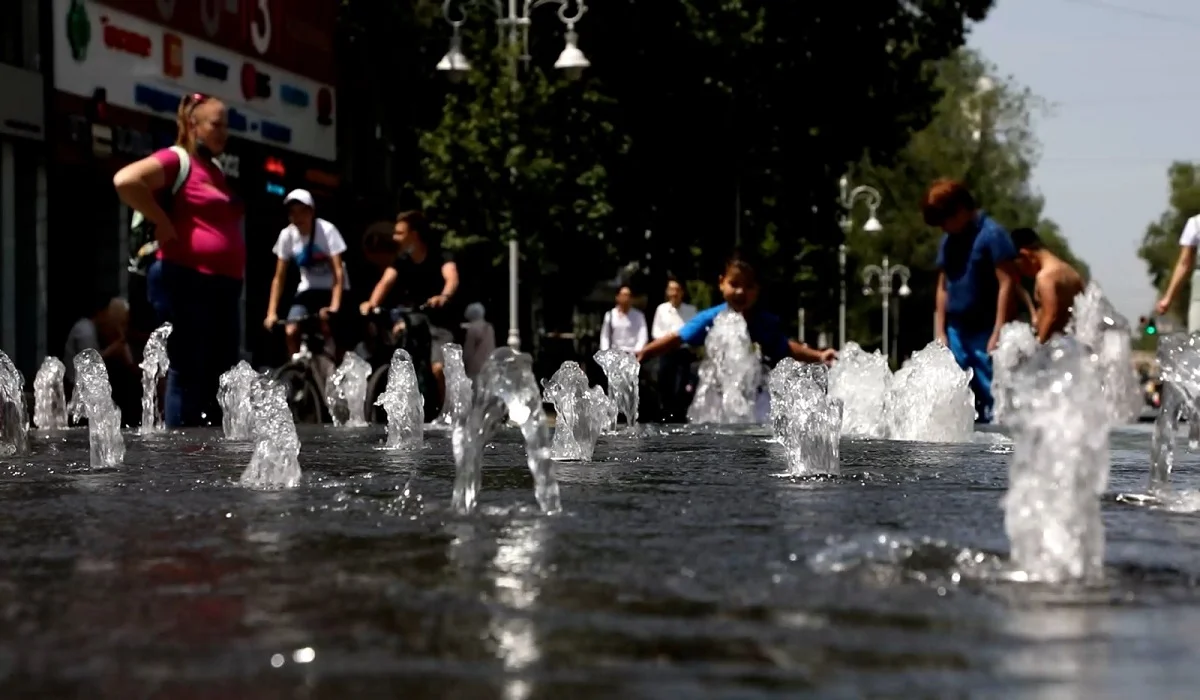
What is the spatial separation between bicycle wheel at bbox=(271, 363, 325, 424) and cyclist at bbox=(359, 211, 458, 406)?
2.72 feet

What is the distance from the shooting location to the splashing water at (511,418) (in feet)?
20.2

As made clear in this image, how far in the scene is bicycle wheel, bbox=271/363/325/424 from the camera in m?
15.7

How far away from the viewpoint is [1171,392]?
8375 mm

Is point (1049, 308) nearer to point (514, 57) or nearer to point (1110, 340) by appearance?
point (1110, 340)

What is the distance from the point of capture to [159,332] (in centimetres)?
1285

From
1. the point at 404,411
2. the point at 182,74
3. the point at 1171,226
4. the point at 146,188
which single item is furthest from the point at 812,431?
the point at 1171,226

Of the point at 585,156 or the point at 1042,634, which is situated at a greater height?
the point at 585,156

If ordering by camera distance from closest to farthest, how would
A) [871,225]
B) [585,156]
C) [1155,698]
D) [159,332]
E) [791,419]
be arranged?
[1155,698], [791,419], [159,332], [585,156], [871,225]

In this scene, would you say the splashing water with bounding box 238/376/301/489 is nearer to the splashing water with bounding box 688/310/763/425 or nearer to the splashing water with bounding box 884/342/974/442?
the splashing water with bounding box 884/342/974/442

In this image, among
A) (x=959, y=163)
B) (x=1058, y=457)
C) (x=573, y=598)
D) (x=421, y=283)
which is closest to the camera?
(x=573, y=598)

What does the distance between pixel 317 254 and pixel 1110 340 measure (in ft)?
18.6

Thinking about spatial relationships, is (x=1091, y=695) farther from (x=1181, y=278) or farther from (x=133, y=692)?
(x=1181, y=278)

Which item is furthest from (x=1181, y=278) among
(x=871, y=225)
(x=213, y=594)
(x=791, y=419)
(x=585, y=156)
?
(x=871, y=225)

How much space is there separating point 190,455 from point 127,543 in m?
4.01
